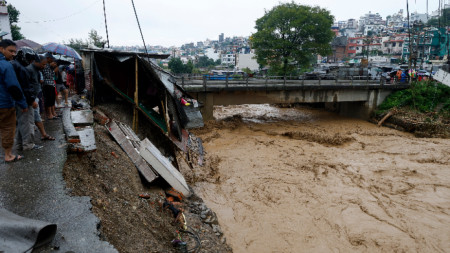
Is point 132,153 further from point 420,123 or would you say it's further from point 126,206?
point 420,123

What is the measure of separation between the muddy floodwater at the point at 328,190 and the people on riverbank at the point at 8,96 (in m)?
4.88

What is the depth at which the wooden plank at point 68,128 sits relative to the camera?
197 inches

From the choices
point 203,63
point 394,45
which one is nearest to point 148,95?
point 203,63

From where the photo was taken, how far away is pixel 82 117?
257 inches

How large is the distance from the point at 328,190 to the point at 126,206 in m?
7.30

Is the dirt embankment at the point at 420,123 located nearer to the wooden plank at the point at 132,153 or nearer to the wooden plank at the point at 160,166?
the wooden plank at the point at 160,166

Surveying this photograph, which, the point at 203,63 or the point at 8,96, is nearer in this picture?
the point at 8,96

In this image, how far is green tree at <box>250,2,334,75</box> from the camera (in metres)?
24.5

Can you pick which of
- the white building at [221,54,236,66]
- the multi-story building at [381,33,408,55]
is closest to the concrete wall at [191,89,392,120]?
the multi-story building at [381,33,408,55]

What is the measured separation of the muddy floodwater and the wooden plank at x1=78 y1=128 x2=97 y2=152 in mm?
3773

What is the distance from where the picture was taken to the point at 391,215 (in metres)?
7.54

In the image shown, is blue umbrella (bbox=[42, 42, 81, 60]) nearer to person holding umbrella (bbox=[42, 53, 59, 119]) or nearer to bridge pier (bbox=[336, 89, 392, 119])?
person holding umbrella (bbox=[42, 53, 59, 119])

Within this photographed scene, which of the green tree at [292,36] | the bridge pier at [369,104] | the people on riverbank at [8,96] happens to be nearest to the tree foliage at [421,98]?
the bridge pier at [369,104]

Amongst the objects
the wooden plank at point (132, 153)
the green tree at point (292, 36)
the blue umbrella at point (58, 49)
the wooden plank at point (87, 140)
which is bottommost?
the wooden plank at point (132, 153)
